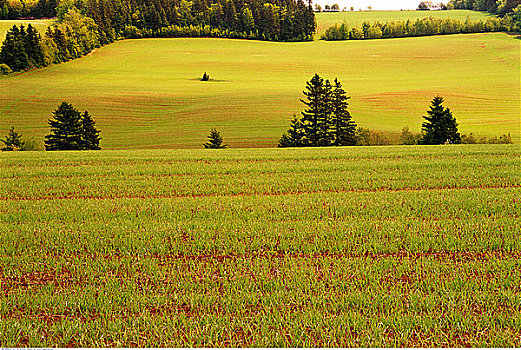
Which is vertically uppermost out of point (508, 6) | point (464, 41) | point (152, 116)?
point (508, 6)

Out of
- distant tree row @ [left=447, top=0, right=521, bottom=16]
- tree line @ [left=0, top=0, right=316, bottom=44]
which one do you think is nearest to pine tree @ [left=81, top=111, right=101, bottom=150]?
tree line @ [left=0, top=0, right=316, bottom=44]

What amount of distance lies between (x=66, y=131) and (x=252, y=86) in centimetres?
4504

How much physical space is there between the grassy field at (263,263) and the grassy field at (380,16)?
144 meters

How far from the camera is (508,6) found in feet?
461

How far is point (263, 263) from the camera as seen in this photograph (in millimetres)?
7488

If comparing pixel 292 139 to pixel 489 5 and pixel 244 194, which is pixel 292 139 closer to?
pixel 244 194

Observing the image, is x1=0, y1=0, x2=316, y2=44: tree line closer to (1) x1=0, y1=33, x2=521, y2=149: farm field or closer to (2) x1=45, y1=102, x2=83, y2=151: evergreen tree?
(1) x1=0, y1=33, x2=521, y2=149: farm field

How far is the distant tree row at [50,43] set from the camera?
8769 centimetres

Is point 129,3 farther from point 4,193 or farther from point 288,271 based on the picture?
point 288,271

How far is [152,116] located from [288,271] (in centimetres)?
6004

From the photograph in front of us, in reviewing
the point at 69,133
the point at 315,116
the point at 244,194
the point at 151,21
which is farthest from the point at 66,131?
the point at 151,21

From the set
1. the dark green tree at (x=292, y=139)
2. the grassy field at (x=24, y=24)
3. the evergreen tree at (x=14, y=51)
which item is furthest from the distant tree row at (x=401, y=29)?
the dark green tree at (x=292, y=139)

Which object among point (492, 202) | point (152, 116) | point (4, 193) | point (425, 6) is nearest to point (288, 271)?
point (492, 202)

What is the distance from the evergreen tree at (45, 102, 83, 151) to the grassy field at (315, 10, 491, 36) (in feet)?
380
